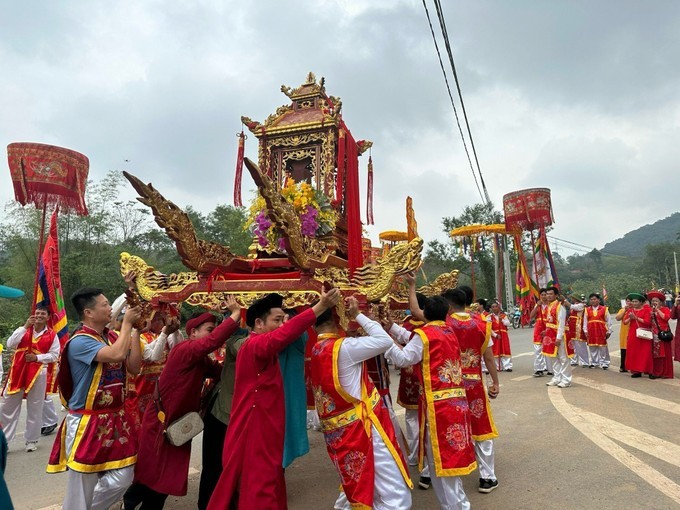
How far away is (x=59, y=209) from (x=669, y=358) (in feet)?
37.7

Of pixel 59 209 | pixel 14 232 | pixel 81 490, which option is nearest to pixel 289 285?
pixel 81 490

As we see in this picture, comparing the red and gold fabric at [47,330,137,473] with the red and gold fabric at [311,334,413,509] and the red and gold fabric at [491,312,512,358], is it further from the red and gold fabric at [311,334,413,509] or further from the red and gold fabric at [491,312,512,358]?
the red and gold fabric at [491,312,512,358]

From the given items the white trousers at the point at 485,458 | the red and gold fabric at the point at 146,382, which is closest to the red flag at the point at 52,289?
the red and gold fabric at the point at 146,382

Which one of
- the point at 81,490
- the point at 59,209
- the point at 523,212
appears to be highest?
the point at 523,212

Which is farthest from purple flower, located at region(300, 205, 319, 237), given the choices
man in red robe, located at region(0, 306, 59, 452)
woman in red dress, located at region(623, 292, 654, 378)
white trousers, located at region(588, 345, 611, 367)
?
white trousers, located at region(588, 345, 611, 367)

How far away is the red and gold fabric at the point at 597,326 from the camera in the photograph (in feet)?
33.3

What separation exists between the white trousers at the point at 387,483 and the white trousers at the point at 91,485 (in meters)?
1.66

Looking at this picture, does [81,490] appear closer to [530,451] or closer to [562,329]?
[530,451]

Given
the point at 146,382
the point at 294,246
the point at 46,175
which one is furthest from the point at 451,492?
the point at 46,175

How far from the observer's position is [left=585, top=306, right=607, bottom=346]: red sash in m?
10.1

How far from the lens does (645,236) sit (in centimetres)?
14838

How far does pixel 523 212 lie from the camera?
1686cm

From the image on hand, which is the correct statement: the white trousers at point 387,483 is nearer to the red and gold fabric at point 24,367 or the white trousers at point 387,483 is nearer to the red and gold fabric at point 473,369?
the red and gold fabric at point 473,369

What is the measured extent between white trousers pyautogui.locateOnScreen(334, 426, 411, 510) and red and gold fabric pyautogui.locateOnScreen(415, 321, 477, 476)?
446 mm
